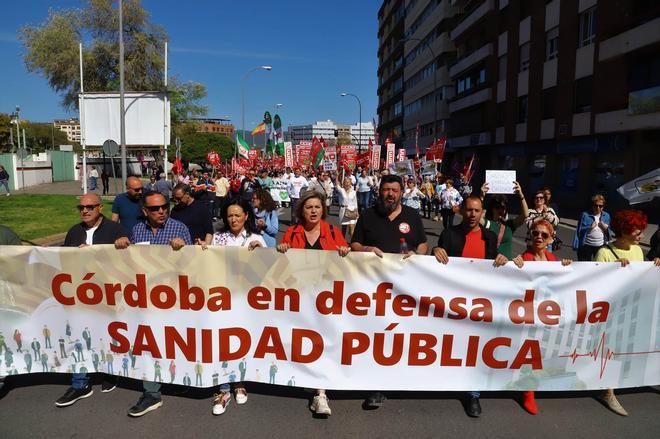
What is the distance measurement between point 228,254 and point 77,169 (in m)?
49.0

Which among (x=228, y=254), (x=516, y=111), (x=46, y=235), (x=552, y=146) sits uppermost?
(x=516, y=111)

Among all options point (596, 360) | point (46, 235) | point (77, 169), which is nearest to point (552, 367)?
point (596, 360)

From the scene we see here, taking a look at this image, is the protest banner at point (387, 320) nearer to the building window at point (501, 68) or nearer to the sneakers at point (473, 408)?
the sneakers at point (473, 408)

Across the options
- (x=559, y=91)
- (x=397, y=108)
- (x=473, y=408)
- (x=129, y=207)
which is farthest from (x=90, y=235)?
(x=397, y=108)

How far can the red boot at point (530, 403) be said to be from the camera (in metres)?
3.87

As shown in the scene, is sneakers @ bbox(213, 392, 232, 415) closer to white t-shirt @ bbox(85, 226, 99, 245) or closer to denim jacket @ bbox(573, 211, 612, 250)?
white t-shirt @ bbox(85, 226, 99, 245)

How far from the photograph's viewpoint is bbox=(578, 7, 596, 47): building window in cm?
2373

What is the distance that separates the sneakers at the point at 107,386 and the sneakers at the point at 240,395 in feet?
3.41

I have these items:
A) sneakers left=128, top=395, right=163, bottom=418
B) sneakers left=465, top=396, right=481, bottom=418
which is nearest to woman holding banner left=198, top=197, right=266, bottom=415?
sneakers left=128, top=395, right=163, bottom=418

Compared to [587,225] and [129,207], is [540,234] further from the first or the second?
[129,207]

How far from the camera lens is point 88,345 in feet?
13.4

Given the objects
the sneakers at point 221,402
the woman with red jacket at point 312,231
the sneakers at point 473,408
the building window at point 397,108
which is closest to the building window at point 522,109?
the woman with red jacket at point 312,231

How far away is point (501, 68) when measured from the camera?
113 feet

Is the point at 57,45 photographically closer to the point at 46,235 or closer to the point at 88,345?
the point at 46,235
